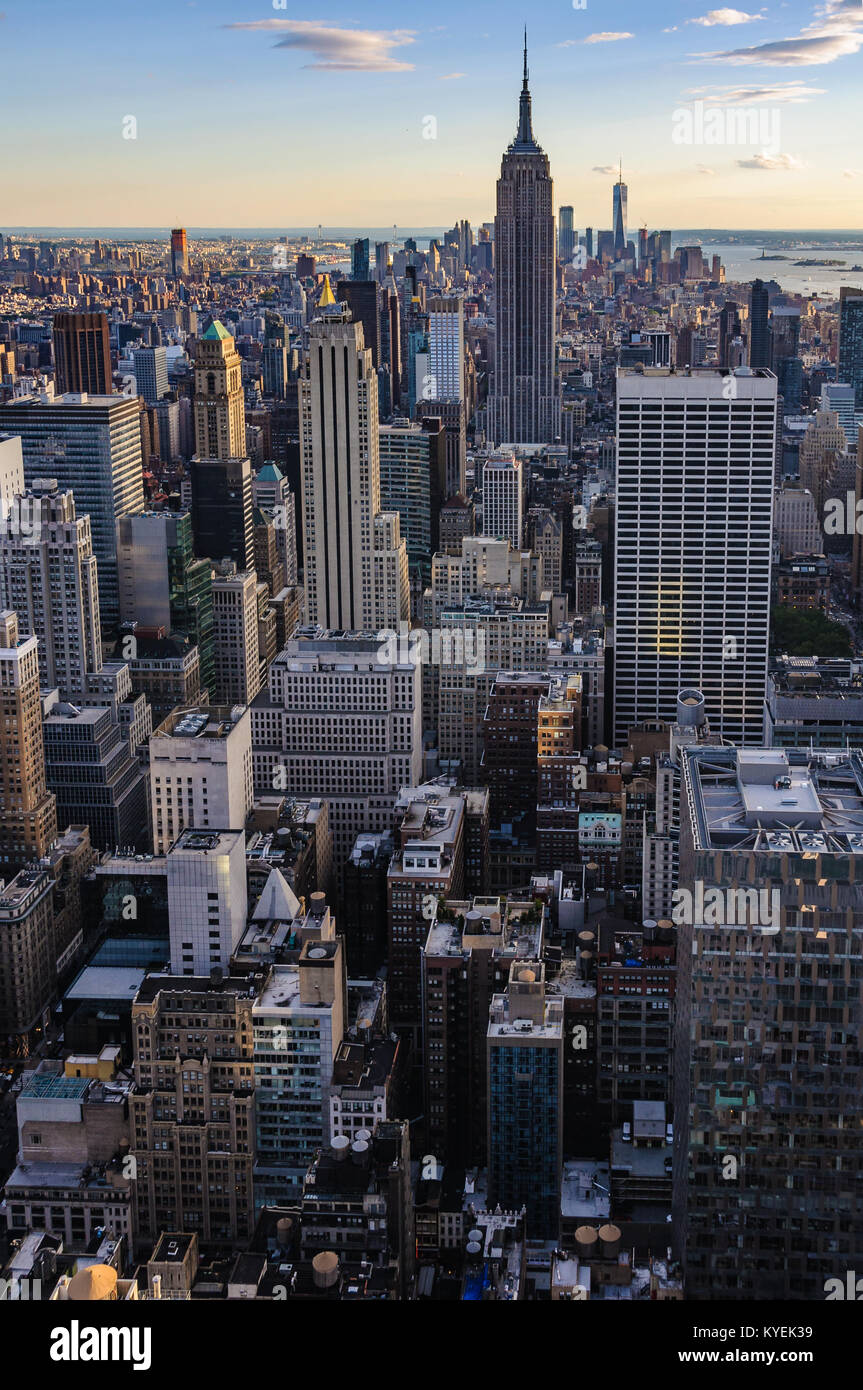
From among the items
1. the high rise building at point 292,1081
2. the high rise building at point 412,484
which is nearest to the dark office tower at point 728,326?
the high rise building at point 412,484

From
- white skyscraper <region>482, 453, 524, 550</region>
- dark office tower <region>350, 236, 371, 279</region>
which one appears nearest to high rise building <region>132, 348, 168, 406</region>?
dark office tower <region>350, 236, 371, 279</region>

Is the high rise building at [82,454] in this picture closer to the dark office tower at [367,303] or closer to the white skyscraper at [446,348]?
the dark office tower at [367,303]

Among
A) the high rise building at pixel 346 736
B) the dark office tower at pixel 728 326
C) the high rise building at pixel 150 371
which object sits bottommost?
Answer: the high rise building at pixel 346 736

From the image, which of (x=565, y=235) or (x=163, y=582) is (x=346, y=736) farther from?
(x=565, y=235)

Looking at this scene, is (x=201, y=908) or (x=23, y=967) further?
(x=23, y=967)

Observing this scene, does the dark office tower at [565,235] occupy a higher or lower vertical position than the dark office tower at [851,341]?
higher

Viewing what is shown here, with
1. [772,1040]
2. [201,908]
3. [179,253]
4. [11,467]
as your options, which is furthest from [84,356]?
[772,1040]
